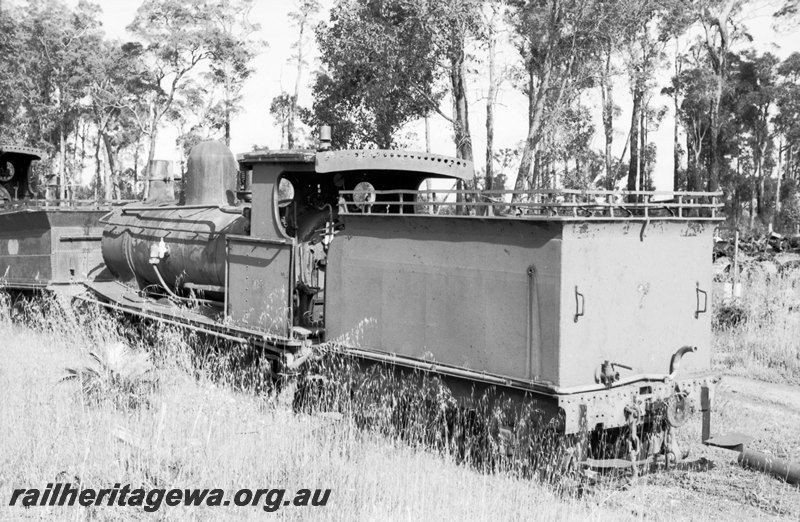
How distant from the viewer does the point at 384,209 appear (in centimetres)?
813

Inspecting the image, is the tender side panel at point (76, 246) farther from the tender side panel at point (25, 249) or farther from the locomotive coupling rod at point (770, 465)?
the locomotive coupling rod at point (770, 465)

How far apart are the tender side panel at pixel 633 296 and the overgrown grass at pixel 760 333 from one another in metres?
4.10

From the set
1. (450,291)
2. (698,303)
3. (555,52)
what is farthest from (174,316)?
(555,52)

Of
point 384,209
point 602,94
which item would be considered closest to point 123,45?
point 602,94

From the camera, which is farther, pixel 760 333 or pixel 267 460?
pixel 760 333

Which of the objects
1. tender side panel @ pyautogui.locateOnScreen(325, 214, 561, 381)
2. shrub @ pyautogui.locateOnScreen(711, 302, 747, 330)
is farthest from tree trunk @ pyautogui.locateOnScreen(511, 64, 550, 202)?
tender side panel @ pyautogui.locateOnScreen(325, 214, 561, 381)

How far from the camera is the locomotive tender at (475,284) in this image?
5559 mm

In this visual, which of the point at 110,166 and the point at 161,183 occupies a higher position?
the point at 110,166

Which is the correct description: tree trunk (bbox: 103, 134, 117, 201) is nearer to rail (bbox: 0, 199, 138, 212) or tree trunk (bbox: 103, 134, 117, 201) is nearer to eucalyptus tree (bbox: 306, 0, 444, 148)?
eucalyptus tree (bbox: 306, 0, 444, 148)

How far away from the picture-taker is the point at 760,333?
10.8 metres

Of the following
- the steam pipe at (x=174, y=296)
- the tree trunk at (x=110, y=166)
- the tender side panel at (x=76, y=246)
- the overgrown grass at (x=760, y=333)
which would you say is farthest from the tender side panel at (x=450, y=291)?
the tree trunk at (x=110, y=166)

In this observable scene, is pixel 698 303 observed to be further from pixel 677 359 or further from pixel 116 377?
pixel 116 377

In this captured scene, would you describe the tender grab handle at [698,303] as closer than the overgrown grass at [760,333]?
Yes

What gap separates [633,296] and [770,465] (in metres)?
1.85
